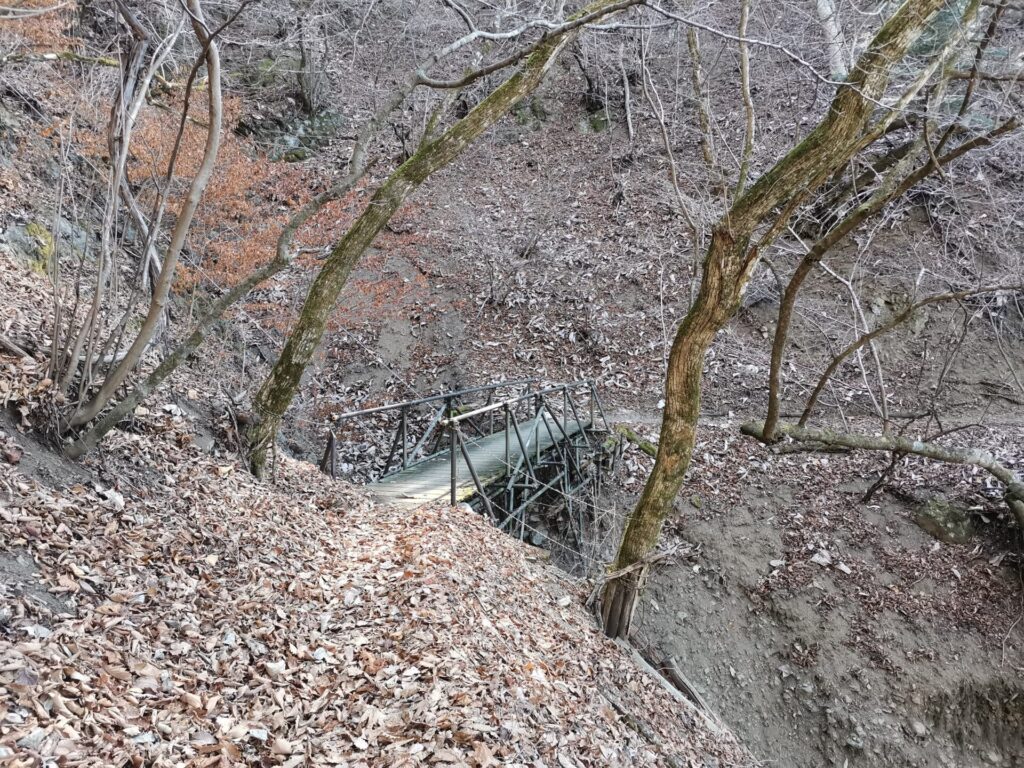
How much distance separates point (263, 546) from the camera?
4.16m

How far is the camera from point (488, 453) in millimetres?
8750

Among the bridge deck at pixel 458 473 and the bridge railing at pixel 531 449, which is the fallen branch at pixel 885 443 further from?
the bridge deck at pixel 458 473

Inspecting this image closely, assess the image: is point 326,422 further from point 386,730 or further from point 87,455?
point 386,730

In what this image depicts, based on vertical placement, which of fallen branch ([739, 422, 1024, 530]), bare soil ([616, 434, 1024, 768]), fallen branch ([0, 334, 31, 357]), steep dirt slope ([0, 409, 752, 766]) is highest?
fallen branch ([739, 422, 1024, 530])

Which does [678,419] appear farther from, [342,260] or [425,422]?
[425,422]

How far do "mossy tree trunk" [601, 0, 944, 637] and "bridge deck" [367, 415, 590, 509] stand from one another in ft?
8.15

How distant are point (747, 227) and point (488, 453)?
537cm

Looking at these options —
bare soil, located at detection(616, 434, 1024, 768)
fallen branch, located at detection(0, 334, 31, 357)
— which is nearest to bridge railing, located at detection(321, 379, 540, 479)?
bare soil, located at detection(616, 434, 1024, 768)

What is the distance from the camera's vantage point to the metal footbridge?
6.96 meters

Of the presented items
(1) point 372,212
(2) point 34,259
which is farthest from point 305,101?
(1) point 372,212

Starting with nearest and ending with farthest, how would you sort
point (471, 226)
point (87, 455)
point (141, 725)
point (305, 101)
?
point (141, 725) → point (87, 455) → point (471, 226) → point (305, 101)

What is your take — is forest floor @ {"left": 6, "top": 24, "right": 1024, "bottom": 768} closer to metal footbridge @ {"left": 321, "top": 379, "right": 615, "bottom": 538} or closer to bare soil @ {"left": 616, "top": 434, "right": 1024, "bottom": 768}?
bare soil @ {"left": 616, "top": 434, "right": 1024, "bottom": 768}

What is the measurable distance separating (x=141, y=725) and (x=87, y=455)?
6.81 feet

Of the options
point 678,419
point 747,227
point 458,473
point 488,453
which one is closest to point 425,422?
point 488,453
